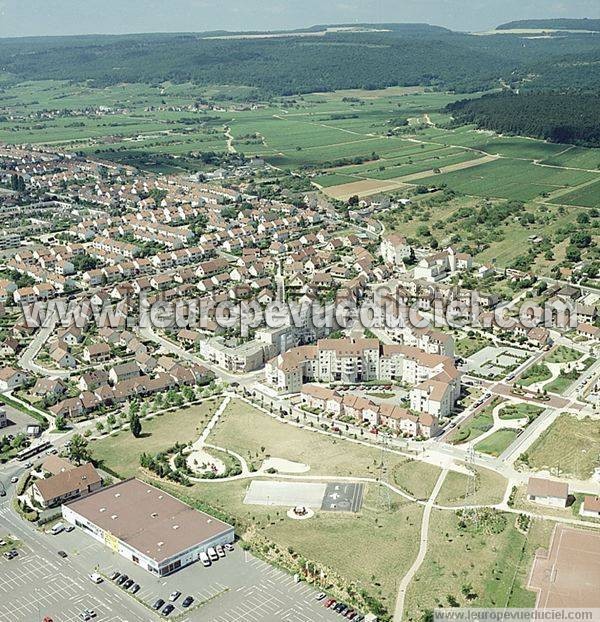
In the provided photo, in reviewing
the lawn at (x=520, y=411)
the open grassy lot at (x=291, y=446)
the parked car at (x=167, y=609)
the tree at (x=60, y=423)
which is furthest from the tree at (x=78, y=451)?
the lawn at (x=520, y=411)

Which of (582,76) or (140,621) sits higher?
(582,76)

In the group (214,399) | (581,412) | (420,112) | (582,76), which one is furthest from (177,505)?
(582,76)

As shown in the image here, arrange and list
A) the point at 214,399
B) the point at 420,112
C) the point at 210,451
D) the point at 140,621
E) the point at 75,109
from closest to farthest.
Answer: the point at 140,621 < the point at 210,451 < the point at 214,399 < the point at 420,112 < the point at 75,109

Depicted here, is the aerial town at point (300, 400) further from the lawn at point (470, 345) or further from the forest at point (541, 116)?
the forest at point (541, 116)

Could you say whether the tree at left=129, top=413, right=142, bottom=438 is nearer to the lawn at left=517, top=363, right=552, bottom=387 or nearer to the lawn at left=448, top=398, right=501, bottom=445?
the lawn at left=448, top=398, right=501, bottom=445

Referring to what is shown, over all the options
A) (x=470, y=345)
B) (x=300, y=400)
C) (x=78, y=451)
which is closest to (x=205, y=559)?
(x=78, y=451)

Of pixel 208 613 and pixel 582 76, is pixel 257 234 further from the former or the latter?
pixel 582 76
